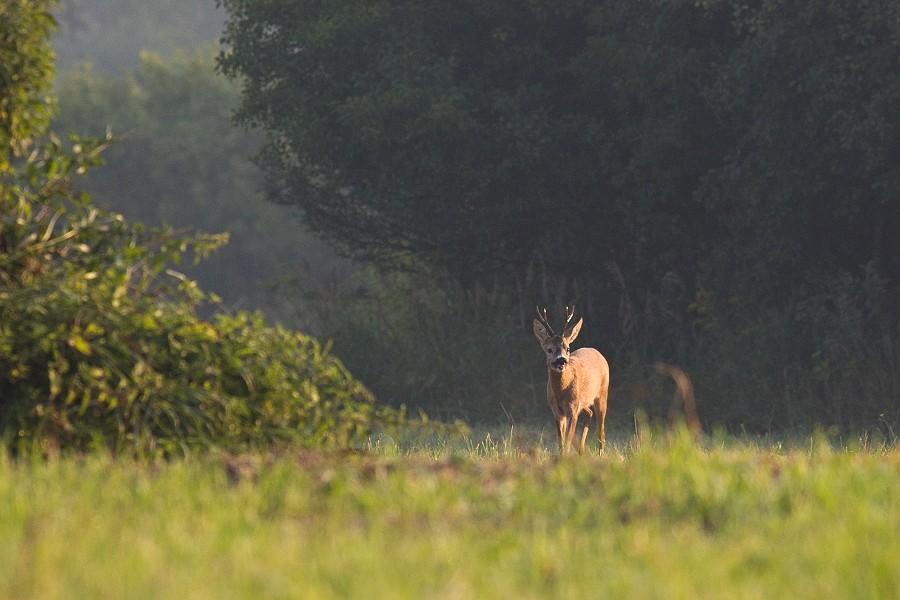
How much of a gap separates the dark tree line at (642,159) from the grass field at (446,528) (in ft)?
34.9

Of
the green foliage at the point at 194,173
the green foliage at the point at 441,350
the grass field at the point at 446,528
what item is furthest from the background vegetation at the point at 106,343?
the green foliage at the point at 194,173

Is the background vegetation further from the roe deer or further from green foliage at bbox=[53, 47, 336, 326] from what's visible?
green foliage at bbox=[53, 47, 336, 326]

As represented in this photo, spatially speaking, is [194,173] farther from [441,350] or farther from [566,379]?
[566,379]

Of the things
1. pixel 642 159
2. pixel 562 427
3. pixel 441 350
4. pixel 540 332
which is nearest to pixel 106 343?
pixel 562 427

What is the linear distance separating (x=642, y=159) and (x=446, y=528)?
→ 47.9 ft

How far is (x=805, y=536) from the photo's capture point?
20.9 feet

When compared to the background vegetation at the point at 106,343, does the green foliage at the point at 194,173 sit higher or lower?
higher

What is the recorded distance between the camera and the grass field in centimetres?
552

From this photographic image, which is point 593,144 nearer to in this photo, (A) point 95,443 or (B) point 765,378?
(B) point 765,378

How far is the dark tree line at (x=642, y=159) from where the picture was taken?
60.8ft

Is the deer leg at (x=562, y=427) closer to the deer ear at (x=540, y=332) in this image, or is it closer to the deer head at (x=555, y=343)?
the deer head at (x=555, y=343)

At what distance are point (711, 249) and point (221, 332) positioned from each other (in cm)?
1327

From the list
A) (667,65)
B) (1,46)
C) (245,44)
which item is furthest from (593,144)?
(1,46)

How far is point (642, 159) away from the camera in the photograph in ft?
67.7
